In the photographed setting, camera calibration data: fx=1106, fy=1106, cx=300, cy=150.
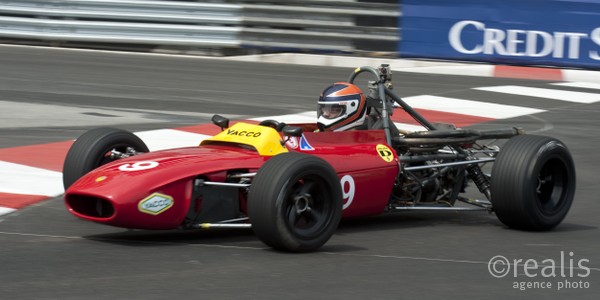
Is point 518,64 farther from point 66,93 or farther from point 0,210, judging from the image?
point 0,210

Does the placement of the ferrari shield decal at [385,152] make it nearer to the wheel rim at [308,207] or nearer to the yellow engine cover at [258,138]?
the yellow engine cover at [258,138]

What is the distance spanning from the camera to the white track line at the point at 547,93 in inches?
552

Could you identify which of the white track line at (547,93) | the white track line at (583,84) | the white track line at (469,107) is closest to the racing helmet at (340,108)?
the white track line at (469,107)

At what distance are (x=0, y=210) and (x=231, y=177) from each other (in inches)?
68.6

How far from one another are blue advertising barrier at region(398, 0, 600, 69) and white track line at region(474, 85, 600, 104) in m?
1.49

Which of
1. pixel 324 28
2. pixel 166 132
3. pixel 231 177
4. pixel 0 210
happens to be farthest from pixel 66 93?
pixel 231 177

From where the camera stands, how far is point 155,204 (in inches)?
237

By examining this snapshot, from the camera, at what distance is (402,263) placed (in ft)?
19.3

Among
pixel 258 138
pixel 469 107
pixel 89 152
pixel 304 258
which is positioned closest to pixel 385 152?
pixel 258 138

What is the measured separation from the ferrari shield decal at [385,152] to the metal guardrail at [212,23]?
10.0m

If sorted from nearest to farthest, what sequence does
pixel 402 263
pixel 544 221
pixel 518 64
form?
pixel 402 263 → pixel 544 221 → pixel 518 64

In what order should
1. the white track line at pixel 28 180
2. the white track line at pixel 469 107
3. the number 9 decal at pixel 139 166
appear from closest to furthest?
the number 9 decal at pixel 139 166 → the white track line at pixel 28 180 → the white track line at pixel 469 107

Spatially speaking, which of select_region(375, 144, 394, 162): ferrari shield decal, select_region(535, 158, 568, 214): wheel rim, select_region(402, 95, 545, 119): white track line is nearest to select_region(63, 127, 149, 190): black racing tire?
select_region(375, 144, 394, 162): ferrari shield decal

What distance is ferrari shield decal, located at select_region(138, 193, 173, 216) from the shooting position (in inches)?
235
